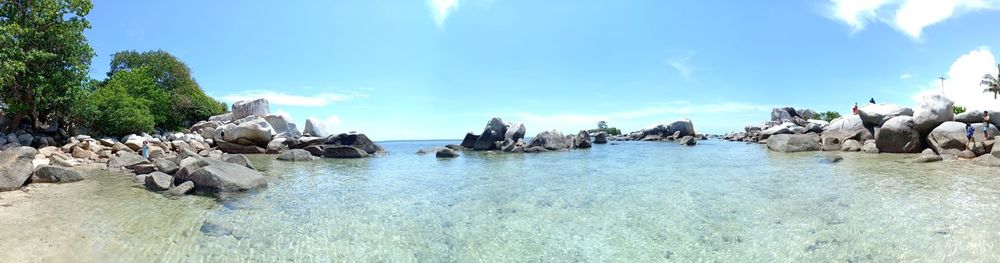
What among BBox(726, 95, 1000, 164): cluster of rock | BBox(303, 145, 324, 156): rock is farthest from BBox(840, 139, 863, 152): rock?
BBox(303, 145, 324, 156): rock

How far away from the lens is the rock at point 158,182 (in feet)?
41.9

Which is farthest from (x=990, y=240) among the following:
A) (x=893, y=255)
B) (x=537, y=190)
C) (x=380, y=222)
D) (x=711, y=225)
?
(x=380, y=222)

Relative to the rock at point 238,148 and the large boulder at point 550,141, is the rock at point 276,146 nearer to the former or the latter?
the rock at point 238,148

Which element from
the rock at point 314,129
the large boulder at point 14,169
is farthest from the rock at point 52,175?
the rock at point 314,129

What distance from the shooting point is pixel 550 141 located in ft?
123

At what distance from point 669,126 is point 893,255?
59.6 metres

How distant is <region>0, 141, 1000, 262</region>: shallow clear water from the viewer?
701 cm

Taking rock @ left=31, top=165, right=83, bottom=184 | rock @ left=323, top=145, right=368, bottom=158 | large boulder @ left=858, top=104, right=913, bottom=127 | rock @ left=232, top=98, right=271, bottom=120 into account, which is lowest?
rock @ left=31, top=165, right=83, bottom=184

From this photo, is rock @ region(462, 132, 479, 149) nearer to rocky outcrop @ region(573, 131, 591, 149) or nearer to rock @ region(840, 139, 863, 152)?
rocky outcrop @ region(573, 131, 591, 149)

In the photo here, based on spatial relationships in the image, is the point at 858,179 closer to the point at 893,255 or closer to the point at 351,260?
the point at 893,255

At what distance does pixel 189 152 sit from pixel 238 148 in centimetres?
1019

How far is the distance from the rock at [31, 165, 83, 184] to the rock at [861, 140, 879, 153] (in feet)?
110

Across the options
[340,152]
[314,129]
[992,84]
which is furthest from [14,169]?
[992,84]

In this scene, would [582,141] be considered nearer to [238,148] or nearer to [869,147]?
[869,147]
